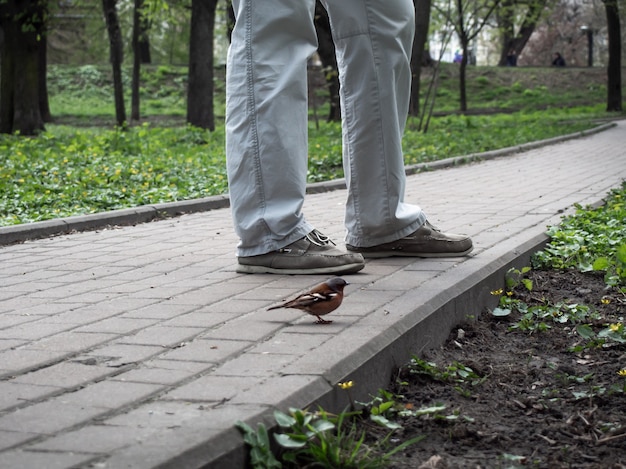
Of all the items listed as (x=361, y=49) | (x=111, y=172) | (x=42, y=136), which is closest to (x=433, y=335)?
(x=361, y=49)

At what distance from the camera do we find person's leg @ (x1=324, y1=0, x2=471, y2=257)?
4.50 meters

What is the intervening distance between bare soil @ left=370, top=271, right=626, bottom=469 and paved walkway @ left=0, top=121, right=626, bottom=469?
138 mm

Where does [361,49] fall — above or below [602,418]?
above

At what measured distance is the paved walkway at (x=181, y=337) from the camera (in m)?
2.26

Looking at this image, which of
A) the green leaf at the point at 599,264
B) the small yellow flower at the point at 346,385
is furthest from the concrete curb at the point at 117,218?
the small yellow flower at the point at 346,385

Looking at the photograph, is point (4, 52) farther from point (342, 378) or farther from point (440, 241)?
point (342, 378)

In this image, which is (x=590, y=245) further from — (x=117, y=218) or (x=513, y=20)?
(x=513, y=20)

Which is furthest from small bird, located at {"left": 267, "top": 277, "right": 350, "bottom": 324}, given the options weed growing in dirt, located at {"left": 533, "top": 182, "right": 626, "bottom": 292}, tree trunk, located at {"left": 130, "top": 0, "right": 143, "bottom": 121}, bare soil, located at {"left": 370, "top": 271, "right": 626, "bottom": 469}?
tree trunk, located at {"left": 130, "top": 0, "right": 143, "bottom": 121}

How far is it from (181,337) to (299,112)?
1442 mm

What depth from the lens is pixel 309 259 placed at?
4371 millimetres

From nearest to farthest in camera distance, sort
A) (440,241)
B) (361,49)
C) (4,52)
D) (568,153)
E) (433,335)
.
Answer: (433,335), (361,49), (440,241), (568,153), (4,52)

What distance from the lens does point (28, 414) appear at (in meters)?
2.43

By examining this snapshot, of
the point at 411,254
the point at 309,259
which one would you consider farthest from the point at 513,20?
the point at 309,259

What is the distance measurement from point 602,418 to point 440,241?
1972 millimetres
